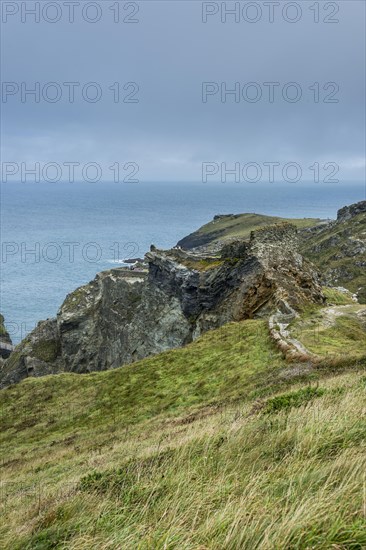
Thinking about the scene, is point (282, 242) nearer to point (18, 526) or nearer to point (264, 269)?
point (264, 269)

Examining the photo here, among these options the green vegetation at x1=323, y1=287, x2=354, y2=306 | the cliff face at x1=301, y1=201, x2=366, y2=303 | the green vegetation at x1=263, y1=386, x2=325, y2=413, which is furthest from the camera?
the cliff face at x1=301, y1=201, x2=366, y2=303

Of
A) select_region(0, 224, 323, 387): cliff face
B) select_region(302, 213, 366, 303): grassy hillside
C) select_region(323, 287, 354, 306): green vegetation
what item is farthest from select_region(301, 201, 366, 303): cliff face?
select_region(0, 224, 323, 387): cliff face

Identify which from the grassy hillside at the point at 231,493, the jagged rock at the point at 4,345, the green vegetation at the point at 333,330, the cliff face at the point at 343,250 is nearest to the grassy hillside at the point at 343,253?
the cliff face at the point at 343,250

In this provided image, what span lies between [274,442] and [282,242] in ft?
151

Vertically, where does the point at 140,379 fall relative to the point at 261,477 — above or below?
below

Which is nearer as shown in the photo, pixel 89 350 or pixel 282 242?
pixel 282 242

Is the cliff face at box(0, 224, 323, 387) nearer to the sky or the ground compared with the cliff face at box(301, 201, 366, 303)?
nearer to the ground

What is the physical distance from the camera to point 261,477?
7.75 m

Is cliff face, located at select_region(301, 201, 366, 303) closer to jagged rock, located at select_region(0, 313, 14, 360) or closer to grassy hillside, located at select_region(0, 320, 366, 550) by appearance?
jagged rock, located at select_region(0, 313, 14, 360)

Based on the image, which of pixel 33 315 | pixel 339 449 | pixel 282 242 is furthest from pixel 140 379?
pixel 33 315

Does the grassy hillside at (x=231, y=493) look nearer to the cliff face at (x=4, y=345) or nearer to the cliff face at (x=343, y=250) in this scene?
the cliff face at (x=4, y=345)

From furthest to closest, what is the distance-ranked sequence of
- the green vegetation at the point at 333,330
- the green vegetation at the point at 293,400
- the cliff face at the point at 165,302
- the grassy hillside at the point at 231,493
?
the cliff face at the point at 165,302 → the green vegetation at the point at 333,330 → the green vegetation at the point at 293,400 → the grassy hillside at the point at 231,493

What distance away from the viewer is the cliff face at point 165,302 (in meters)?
49.0

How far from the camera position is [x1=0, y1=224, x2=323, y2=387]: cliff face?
48969 mm
